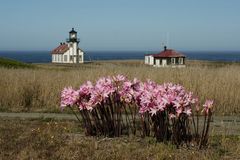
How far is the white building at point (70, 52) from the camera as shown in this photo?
75831mm

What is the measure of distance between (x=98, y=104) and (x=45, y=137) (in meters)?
1.07

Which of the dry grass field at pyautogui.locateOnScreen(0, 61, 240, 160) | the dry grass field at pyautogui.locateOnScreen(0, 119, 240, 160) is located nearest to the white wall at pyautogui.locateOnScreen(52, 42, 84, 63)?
the dry grass field at pyautogui.locateOnScreen(0, 61, 240, 160)

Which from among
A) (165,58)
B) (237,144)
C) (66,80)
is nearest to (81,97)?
(237,144)

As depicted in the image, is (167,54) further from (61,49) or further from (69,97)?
(69,97)

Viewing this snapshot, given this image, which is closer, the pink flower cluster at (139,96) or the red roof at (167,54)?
the pink flower cluster at (139,96)

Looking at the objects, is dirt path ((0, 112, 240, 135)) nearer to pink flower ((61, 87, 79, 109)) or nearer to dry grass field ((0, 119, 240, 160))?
dry grass field ((0, 119, 240, 160))

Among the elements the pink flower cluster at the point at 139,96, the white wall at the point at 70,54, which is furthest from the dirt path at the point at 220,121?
the white wall at the point at 70,54

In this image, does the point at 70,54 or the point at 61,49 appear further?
the point at 61,49

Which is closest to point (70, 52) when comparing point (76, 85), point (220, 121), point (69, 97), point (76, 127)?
point (76, 85)

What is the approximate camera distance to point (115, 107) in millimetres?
7906

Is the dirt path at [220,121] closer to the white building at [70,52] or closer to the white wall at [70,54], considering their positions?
the white building at [70,52]

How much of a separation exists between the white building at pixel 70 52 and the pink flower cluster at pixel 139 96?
218 feet

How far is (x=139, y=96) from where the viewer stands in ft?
24.5

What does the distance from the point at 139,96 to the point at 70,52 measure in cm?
7575
